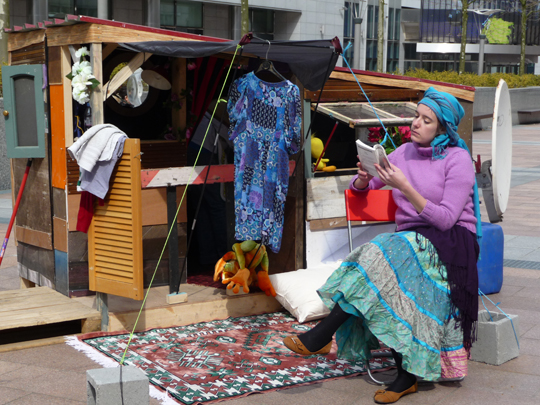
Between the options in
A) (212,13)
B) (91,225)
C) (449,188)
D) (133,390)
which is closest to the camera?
(133,390)

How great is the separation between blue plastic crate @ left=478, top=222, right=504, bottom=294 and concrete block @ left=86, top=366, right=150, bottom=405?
366 cm

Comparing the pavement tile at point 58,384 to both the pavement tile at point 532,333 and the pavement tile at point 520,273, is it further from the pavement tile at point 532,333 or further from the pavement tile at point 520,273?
Result: the pavement tile at point 520,273

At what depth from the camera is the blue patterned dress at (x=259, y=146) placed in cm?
539

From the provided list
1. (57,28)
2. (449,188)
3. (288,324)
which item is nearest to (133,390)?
(449,188)

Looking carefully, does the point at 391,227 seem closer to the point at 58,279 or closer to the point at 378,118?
the point at 378,118

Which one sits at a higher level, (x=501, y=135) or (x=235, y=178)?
(x=501, y=135)

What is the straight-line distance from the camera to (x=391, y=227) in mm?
6770

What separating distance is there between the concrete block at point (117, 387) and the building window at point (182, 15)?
23806mm

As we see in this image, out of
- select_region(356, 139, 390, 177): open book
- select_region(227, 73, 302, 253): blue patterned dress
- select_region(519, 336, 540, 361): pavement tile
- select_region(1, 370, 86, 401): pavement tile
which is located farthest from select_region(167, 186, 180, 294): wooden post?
select_region(519, 336, 540, 361): pavement tile

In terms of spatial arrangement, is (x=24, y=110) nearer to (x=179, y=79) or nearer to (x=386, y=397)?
(x=179, y=79)

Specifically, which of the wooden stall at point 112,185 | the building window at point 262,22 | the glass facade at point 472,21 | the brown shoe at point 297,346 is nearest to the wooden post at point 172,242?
the wooden stall at point 112,185

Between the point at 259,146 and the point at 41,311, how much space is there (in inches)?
77.7

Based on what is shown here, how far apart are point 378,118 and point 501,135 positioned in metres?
1.09

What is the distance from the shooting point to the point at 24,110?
5.87m
